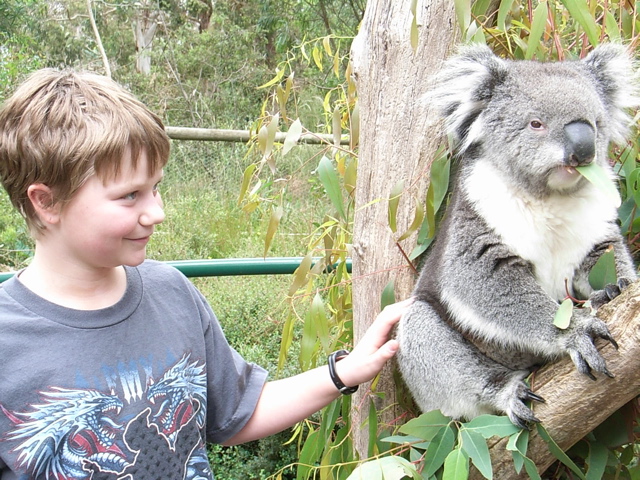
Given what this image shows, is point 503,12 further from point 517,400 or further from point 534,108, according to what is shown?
point 517,400

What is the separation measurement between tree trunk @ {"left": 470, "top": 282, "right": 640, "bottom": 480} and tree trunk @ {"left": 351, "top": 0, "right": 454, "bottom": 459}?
0.51m

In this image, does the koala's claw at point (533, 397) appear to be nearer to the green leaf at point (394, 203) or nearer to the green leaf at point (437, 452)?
the green leaf at point (437, 452)

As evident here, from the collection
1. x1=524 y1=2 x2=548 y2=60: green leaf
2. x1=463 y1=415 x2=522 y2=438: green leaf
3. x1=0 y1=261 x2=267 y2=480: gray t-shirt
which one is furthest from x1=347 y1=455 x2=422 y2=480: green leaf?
x1=524 y1=2 x2=548 y2=60: green leaf

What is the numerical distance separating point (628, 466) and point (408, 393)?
0.62 metres

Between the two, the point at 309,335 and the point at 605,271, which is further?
the point at 309,335

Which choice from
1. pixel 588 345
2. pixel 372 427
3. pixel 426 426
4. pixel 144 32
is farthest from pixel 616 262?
pixel 144 32

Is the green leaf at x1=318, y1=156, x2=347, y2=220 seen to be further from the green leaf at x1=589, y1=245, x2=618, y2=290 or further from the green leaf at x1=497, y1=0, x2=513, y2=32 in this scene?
the green leaf at x1=589, y1=245, x2=618, y2=290

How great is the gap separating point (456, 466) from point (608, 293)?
52cm

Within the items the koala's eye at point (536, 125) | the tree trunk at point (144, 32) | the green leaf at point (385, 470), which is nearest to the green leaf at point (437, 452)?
the green leaf at point (385, 470)

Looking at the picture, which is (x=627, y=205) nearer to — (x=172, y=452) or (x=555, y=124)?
(x=555, y=124)

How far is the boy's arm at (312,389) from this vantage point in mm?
1635

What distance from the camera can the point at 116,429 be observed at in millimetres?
1370

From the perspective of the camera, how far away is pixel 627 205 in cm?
180

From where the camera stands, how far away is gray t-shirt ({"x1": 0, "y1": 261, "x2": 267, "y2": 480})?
130cm
